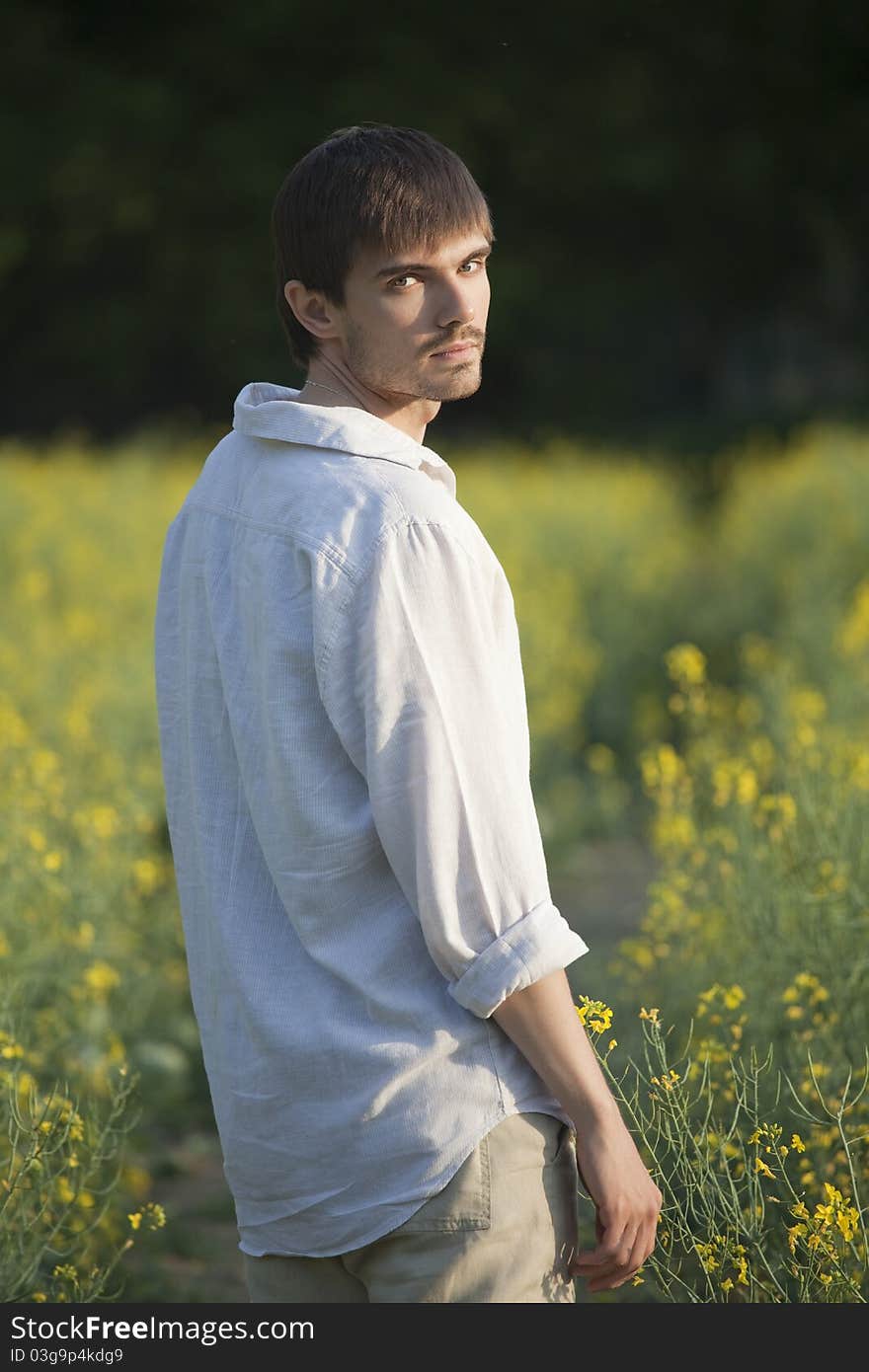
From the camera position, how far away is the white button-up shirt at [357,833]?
1436mm

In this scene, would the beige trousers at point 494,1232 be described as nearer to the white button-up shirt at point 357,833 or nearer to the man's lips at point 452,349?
the white button-up shirt at point 357,833

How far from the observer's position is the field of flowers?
2.12 m

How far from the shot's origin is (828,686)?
6113 mm

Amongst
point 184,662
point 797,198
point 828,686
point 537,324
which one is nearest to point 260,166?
Result: point 537,324

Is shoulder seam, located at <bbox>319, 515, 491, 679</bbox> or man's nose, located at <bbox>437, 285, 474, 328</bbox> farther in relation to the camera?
man's nose, located at <bbox>437, 285, 474, 328</bbox>

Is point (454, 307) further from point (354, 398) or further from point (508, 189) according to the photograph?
point (508, 189)

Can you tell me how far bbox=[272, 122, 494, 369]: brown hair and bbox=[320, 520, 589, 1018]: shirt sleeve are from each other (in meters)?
0.30

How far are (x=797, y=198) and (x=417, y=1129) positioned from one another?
75.6ft

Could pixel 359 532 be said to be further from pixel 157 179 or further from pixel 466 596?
pixel 157 179

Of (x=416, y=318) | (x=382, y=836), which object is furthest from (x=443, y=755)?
(x=416, y=318)

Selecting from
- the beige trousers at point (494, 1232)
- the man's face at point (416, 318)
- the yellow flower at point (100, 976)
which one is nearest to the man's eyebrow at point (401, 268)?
the man's face at point (416, 318)

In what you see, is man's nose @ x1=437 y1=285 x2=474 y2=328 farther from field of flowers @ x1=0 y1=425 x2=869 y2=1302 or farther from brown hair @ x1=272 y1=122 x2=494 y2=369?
field of flowers @ x1=0 y1=425 x2=869 y2=1302

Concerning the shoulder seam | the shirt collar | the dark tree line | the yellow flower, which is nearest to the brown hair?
the shirt collar

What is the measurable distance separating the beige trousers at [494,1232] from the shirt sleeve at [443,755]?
0.50 ft
